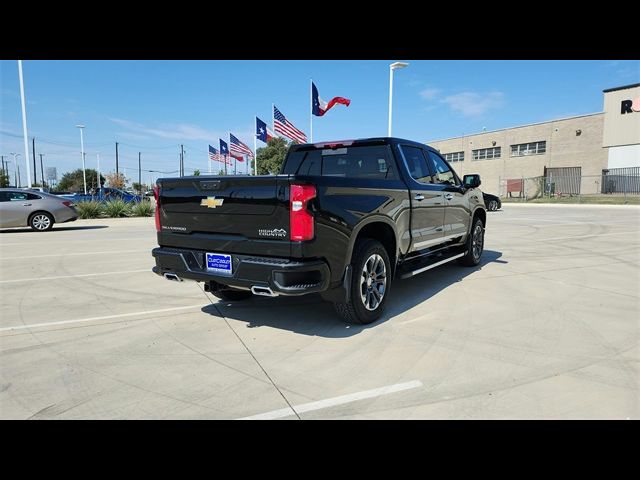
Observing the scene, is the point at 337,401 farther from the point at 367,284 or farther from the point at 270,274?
the point at 367,284

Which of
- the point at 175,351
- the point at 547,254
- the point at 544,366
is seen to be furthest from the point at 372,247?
the point at 547,254

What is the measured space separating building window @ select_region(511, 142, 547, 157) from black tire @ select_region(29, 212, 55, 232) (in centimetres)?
Result: 4409

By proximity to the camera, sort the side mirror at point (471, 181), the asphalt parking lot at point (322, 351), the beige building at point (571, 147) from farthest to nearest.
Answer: the beige building at point (571, 147), the side mirror at point (471, 181), the asphalt parking lot at point (322, 351)

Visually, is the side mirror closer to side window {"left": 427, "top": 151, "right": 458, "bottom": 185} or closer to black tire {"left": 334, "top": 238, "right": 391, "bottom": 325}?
side window {"left": 427, "top": 151, "right": 458, "bottom": 185}

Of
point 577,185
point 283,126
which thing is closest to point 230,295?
point 283,126

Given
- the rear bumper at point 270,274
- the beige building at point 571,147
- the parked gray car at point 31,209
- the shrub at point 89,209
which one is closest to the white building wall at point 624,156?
the beige building at point 571,147

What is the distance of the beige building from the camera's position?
37250 mm

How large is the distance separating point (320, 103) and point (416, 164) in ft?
66.5

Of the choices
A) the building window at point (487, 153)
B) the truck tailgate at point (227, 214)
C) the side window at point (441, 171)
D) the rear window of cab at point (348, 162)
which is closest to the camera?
the truck tailgate at point (227, 214)

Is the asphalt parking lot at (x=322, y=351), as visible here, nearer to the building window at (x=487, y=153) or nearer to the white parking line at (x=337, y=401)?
the white parking line at (x=337, y=401)

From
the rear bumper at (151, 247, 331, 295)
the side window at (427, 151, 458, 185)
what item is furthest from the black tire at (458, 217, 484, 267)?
the rear bumper at (151, 247, 331, 295)

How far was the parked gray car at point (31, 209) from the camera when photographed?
13.8 meters

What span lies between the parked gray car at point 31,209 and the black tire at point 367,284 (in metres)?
13.9
